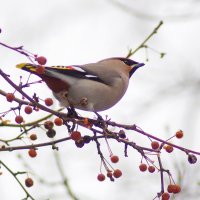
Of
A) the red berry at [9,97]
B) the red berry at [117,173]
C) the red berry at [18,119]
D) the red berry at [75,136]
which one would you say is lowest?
the red berry at [117,173]

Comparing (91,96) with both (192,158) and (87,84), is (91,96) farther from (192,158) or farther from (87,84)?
(192,158)

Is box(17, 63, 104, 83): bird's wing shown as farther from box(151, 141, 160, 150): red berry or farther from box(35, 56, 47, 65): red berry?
box(151, 141, 160, 150): red berry

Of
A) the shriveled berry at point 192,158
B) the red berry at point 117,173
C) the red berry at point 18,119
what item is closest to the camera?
the shriveled berry at point 192,158

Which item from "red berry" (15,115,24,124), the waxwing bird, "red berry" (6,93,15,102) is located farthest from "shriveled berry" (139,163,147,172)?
"red berry" (6,93,15,102)

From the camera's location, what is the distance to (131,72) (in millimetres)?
4961

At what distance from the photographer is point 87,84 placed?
3.95m

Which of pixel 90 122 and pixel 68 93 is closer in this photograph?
pixel 90 122

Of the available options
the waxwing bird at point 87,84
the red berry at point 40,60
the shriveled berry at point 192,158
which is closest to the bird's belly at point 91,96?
the waxwing bird at point 87,84

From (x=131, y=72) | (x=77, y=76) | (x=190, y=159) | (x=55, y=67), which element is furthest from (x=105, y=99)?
(x=190, y=159)

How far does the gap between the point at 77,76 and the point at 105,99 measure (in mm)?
311

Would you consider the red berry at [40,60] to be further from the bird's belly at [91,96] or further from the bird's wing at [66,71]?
the bird's belly at [91,96]

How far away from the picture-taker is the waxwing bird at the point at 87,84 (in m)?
3.57

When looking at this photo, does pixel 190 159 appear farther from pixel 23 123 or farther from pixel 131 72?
pixel 131 72

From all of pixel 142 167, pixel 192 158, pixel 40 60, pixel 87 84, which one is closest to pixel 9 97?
pixel 40 60
